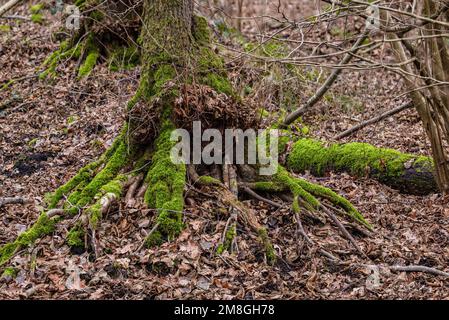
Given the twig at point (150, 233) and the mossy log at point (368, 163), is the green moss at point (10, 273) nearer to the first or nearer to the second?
the twig at point (150, 233)

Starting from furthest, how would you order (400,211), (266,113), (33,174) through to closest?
(266,113) < (33,174) < (400,211)

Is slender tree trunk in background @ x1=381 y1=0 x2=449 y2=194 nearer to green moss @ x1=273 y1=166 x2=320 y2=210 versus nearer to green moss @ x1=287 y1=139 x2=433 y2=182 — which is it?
green moss @ x1=287 y1=139 x2=433 y2=182

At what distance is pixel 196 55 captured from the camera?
6.93 m

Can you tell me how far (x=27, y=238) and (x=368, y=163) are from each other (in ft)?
16.1

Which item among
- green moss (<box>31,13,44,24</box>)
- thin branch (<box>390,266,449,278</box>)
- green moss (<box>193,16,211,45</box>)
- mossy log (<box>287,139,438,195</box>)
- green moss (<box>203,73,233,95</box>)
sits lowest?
thin branch (<box>390,266,449,278</box>)

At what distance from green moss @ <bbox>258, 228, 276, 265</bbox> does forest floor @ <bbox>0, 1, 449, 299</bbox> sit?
0.09m

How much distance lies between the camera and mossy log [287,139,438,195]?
8180 millimetres

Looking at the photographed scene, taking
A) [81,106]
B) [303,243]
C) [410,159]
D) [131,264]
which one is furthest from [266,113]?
[131,264]

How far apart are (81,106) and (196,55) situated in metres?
3.85

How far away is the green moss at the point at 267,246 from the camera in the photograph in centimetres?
605

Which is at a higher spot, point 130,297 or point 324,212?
point 324,212

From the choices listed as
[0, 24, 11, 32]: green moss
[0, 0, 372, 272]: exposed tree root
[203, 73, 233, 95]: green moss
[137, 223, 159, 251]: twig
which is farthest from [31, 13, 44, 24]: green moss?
[137, 223, 159, 251]: twig
